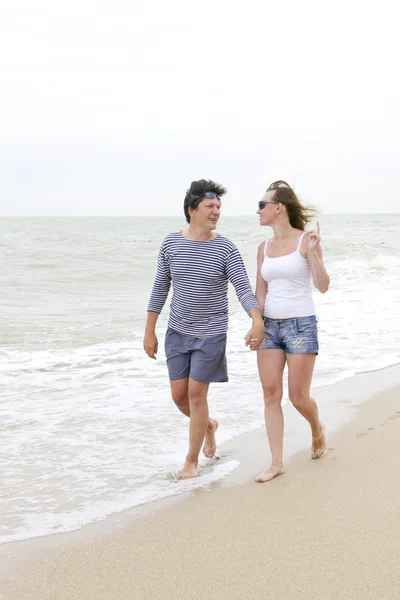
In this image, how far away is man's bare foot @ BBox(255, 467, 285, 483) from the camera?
171 inches

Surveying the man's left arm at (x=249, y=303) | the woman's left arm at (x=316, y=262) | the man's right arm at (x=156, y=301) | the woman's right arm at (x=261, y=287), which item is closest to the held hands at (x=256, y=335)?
the man's left arm at (x=249, y=303)

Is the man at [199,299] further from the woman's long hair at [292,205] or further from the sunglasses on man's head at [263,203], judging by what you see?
the woman's long hair at [292,205]

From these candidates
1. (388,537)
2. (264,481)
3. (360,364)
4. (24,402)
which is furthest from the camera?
(360,364)

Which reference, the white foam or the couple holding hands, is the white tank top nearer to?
the couple holding hands

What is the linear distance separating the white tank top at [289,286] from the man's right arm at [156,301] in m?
0.68

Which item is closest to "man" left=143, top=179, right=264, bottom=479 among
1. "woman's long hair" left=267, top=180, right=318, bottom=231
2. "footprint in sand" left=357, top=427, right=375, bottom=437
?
"woman's long hair" left=267, top=180, right=318, bottom=231

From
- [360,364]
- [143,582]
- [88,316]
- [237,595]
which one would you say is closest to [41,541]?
[143,582]

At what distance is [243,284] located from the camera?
438cm

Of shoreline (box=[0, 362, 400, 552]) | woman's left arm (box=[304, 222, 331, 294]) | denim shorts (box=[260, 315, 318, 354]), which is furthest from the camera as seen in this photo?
denim shorts (box=[260, 315, 318, 354])

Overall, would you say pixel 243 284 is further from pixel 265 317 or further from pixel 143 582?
pixel 143 582

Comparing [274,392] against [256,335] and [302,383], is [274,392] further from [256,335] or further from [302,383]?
[256,335]

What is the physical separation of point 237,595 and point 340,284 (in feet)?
49.8

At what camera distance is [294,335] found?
4.39 metres

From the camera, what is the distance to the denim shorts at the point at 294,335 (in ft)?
14.4
